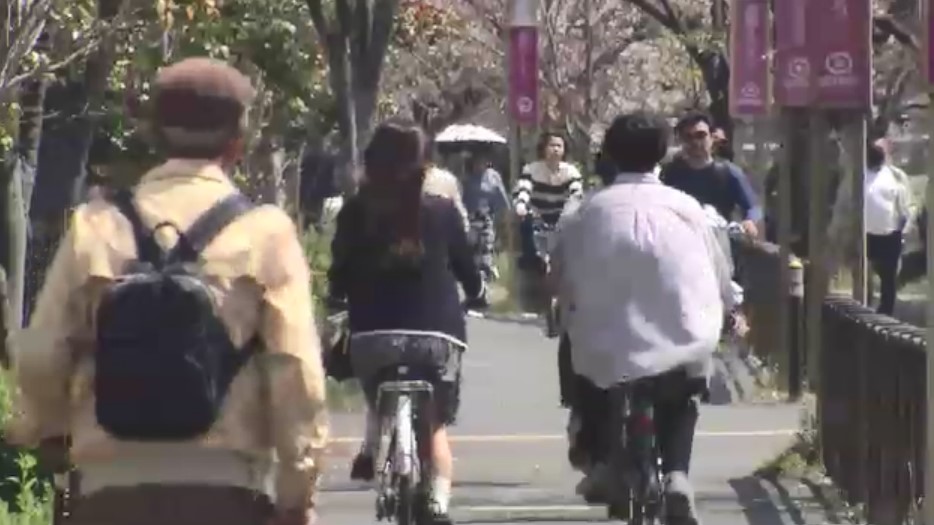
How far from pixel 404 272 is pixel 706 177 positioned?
4.78 m

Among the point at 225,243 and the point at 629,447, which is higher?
the point at 225,243

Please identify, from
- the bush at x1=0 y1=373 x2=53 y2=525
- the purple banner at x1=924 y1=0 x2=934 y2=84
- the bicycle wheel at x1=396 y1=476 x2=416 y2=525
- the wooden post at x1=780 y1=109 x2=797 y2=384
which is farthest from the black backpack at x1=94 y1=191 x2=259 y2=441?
the wooden post at x1=780 y1=109 x2=797 y2=384

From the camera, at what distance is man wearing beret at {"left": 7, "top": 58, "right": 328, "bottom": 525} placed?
4.67m

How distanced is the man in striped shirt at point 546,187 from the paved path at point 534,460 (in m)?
2.00

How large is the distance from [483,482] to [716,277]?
383 cm

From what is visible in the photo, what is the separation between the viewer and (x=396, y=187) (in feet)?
27.9

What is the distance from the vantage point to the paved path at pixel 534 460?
10.4 meters

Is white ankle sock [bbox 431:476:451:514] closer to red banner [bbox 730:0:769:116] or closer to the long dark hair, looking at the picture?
the long dark hair

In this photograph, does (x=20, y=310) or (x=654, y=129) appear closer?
(x=654, y=129)

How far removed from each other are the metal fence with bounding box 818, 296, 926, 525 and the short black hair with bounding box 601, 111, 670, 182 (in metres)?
1.23

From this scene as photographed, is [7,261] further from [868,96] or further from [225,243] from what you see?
[225,243]

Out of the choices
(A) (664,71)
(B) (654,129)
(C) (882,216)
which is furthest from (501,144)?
(B) (654,129)

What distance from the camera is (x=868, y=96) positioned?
11.2m

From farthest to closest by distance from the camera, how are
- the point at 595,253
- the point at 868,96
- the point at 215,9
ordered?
the point at 215,9 < the point at 868,96 < the point at 595,253
